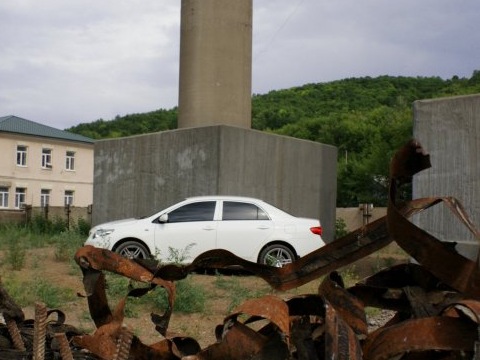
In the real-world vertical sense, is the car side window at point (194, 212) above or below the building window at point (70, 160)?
below

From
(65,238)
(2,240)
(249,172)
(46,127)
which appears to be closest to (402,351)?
(65,238)

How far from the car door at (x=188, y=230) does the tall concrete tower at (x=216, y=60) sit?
3440 mm

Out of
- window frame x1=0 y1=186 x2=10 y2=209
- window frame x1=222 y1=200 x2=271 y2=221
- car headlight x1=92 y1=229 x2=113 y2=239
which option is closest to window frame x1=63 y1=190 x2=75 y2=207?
window frame x1=0 y1=186 x2=10 y2=209

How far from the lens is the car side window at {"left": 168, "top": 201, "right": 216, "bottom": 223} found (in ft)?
42.7

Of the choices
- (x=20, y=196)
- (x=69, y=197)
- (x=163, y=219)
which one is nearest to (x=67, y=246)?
(x=163, y=219)

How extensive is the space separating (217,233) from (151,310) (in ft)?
15.9

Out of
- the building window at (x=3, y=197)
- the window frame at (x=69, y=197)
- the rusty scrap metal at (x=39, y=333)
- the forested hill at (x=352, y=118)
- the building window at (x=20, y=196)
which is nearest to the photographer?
the rusty scrap metal at (x=39, y=333)

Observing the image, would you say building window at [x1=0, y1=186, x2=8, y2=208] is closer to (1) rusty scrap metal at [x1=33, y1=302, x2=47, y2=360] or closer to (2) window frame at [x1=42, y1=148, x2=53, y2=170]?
(2) window frame at [x1=42, y1=148, x2=53, y2=170]

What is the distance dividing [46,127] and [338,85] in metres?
27.9

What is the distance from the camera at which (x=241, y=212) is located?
42.9 ft

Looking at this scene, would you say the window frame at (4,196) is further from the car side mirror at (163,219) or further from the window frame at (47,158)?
the car side mirror at (163,219)

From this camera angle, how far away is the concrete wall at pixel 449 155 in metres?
9.60

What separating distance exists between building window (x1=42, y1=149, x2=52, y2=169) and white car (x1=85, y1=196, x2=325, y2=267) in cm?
5133

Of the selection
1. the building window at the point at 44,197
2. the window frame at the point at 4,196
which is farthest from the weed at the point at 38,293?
the building window at the point at 44,197
